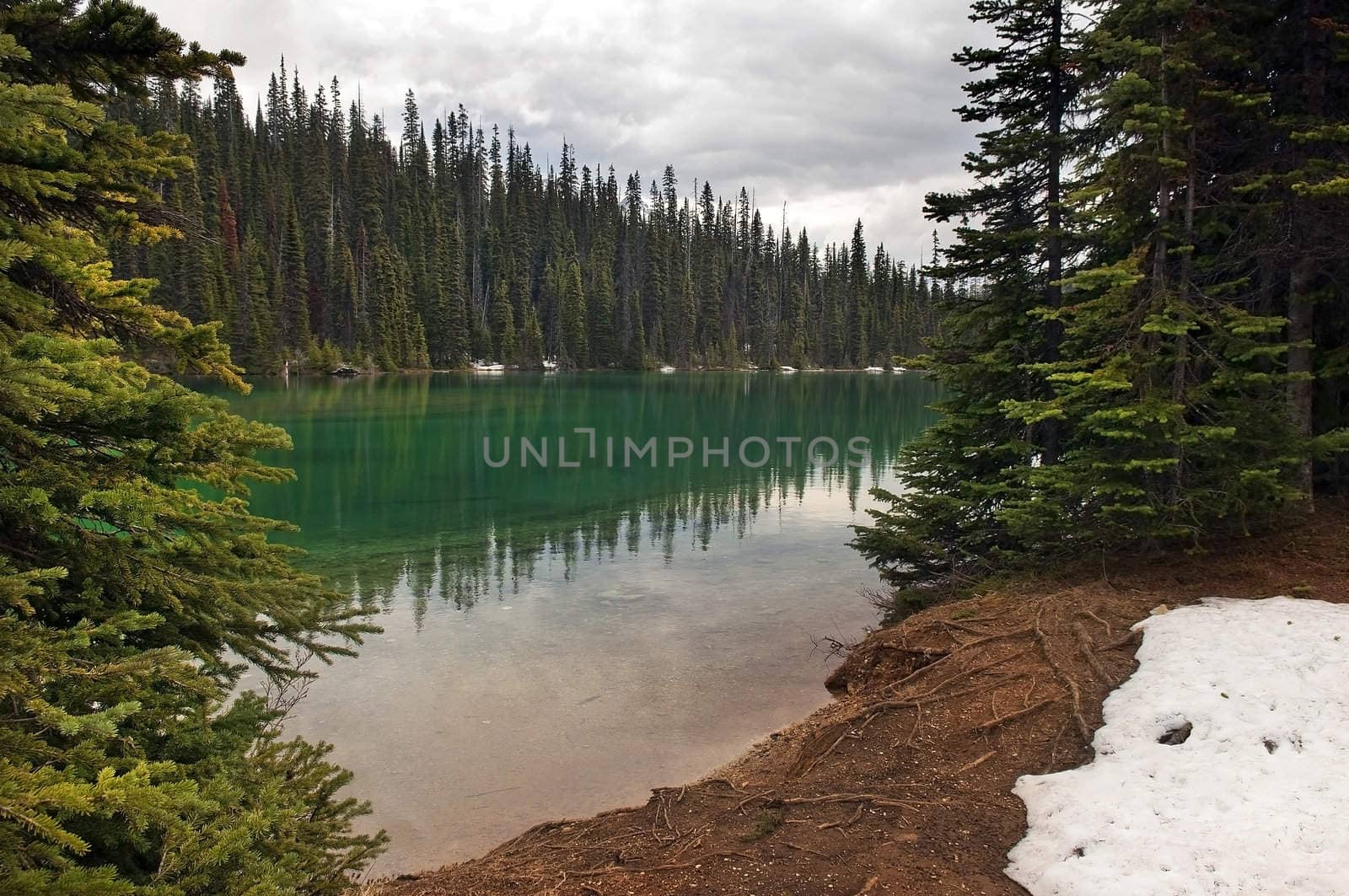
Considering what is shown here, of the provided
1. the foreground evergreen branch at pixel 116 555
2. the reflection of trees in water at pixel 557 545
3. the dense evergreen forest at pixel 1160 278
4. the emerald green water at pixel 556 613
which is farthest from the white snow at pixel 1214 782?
the reflection of trees in water at pixel 557 545

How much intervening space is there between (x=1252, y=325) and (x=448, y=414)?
3741 centimetres

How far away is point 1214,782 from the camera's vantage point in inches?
181

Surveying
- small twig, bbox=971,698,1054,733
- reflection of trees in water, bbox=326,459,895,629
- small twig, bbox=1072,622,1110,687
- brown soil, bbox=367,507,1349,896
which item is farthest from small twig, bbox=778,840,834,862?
reflection of trees in water, bbox=326,459,895,629

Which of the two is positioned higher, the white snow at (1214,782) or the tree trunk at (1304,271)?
the tree trunk at (1304,271)

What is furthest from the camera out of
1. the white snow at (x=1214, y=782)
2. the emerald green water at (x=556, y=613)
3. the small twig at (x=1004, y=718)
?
the emerald green water at (x=556, y=613)

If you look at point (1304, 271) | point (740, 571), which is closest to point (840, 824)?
point (1304, 271)

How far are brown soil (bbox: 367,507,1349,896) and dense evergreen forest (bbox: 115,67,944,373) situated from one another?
61641 millimetres

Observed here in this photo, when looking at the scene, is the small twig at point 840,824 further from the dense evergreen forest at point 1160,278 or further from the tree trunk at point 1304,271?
the tree trunk at point 1304,271

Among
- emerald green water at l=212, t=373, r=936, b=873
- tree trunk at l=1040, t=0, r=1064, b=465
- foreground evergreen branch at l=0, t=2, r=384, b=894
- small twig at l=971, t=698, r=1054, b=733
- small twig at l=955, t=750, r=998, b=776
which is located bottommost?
emerald green water at l=212, t=373, r=936, b=873

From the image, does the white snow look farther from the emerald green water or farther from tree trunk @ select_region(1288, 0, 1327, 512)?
the emerald green water

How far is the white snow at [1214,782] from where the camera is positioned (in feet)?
12.9

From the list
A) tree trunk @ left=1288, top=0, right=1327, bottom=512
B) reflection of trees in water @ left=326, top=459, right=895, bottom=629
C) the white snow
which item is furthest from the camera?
reflection of trees in water @ left=326, top=459, right=895, bottom=629

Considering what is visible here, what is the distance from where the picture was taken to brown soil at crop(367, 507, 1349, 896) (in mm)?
4355

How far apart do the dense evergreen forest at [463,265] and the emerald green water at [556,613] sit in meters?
47.7
